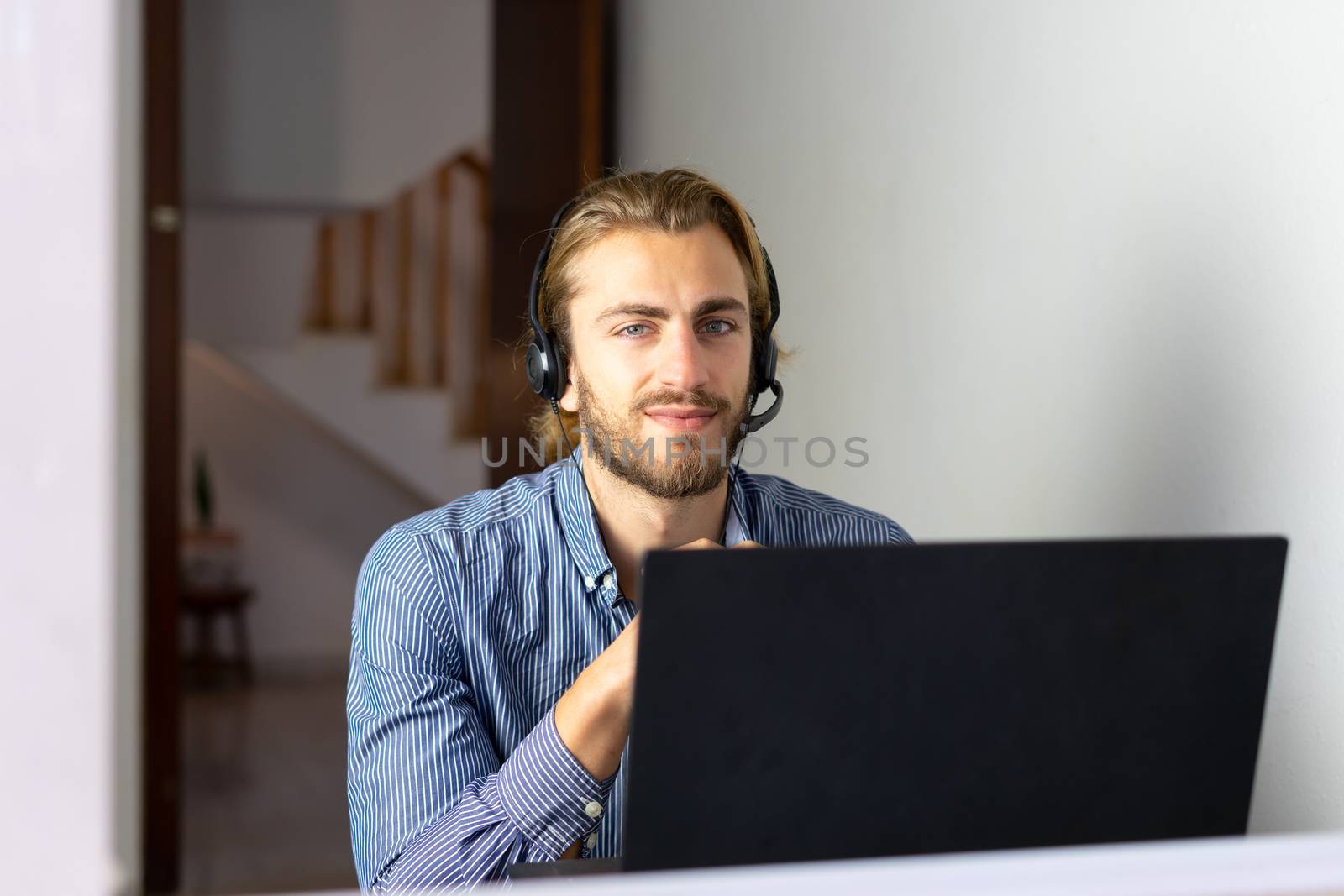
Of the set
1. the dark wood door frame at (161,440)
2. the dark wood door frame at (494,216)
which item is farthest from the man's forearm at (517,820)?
the dark wood door frame at (161,440)

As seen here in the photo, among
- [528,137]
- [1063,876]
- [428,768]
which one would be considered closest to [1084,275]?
[428,768]

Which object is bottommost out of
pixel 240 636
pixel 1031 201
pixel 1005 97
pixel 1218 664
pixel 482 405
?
pixel 240 636

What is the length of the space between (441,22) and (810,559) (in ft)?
11.8

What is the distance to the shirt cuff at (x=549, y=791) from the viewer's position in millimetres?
916

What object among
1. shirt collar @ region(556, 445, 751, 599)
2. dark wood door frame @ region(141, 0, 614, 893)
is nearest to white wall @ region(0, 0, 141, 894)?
shirt collar @ region(556, 445, 751, 599)

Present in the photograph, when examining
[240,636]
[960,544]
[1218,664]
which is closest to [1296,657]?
[1218,664]

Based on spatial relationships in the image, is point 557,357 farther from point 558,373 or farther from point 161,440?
point 161,440

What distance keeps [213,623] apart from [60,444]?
15.3 ft

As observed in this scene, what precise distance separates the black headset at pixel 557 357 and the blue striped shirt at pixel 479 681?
9 centimetres

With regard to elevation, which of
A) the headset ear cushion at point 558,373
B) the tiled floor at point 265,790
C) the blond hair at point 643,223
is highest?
the blond hair at point 643,223

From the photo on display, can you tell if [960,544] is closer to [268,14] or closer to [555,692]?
[555,692]

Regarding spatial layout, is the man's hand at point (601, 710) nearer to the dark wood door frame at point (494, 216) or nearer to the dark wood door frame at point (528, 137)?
the dark wood door frame at point (494, 216)

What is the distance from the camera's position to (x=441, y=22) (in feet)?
12.4

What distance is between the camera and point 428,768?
3.40 ft
